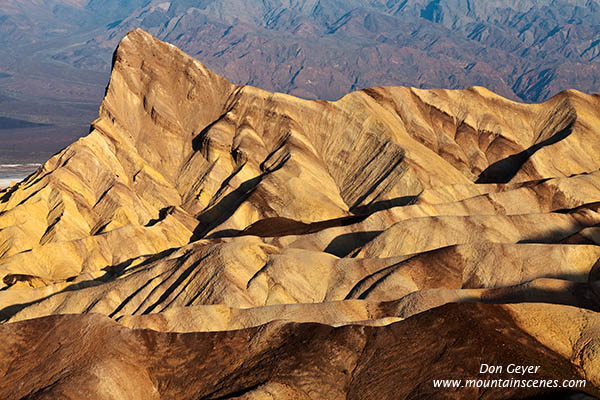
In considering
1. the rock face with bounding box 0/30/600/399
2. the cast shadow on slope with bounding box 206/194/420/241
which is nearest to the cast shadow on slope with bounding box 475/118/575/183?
the rock face with bounding box 0/30/600/399

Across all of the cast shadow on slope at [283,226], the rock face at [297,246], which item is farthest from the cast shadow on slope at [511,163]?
the cast shadow on slope at [283,226]

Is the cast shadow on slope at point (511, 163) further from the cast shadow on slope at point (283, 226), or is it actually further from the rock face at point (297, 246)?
the cast shadow on slope at point (283, 226)

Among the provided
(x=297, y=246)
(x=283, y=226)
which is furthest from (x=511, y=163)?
(x=297, y=246)

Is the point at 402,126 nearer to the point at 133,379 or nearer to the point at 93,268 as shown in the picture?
the point at 93,268

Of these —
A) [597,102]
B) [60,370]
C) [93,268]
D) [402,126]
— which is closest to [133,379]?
[60,370]

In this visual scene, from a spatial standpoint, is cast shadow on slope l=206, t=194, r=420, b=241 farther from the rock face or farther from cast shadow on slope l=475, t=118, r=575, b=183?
cast shadow on slope l=475, t=118, r=575, b=183

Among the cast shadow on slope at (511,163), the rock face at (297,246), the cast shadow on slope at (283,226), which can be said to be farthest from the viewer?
the cast shadow on slope at (511,163)

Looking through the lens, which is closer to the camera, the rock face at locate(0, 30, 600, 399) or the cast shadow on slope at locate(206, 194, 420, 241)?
the rock face at locate(0, 30, 600, 399)

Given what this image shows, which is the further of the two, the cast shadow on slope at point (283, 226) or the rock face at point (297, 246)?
the cast shadow on slope at point (283, 226)

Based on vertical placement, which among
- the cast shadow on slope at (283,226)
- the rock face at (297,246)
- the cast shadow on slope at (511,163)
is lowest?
the cast shadow on slope at (511,163)
